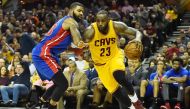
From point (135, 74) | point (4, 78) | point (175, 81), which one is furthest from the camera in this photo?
point (4, 78)

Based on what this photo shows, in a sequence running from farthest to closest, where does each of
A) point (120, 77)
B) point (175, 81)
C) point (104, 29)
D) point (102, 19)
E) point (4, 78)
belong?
point (4, 78) → point (175, 81) → point (104, 29) → point (102, 19) → point (120, 77)

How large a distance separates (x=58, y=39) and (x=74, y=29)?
453mm

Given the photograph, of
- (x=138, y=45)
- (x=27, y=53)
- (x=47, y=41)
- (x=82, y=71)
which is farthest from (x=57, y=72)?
(x=27, y=53)

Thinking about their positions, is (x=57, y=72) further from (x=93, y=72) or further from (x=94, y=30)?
(x=93, y=72)

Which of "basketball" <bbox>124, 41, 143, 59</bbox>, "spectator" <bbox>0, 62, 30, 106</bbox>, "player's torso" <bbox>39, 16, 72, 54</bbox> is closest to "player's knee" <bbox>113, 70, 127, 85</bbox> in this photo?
"basketball" <bbox>124, 41, 143, 59</bbox>

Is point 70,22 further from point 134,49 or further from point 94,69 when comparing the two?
point 94,69

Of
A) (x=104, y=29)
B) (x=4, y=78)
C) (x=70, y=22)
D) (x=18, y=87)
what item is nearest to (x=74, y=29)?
(x=70, y=22)

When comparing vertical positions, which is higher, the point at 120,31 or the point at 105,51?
the point at 120,31

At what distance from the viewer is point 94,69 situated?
460 inches

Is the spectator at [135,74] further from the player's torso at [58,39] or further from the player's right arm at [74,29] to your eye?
the player's right arm at [74,29]

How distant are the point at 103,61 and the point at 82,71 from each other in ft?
10.5

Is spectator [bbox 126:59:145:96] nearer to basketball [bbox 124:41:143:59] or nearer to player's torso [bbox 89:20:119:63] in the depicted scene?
player's torso [bbox 89:20:119:63]

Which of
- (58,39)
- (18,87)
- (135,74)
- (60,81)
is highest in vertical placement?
(58,39)

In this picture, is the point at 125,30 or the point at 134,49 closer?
the point at 134,49
